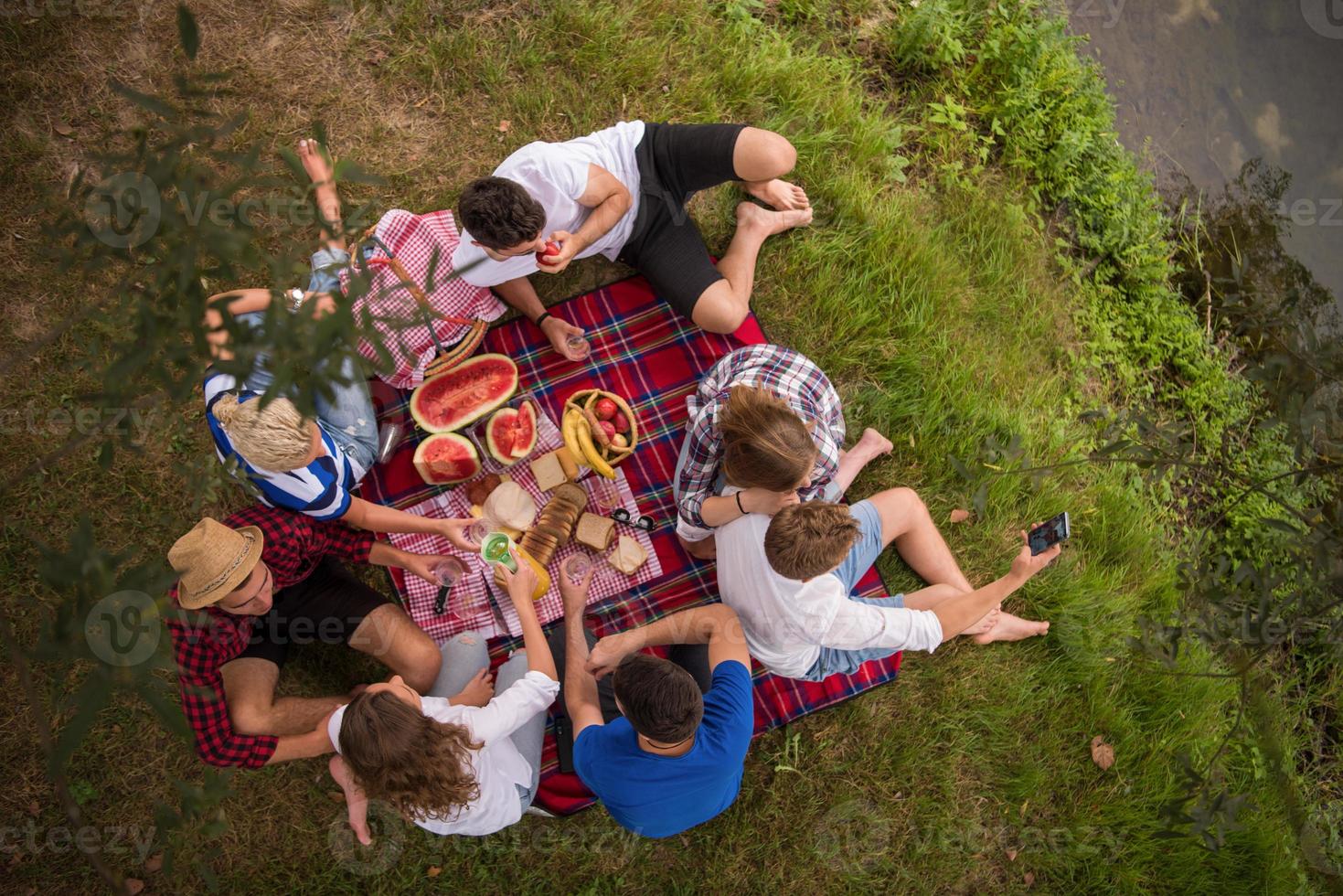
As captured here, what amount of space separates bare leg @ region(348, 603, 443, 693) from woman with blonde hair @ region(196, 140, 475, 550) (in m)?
0.48

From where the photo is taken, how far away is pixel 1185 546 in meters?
5.41

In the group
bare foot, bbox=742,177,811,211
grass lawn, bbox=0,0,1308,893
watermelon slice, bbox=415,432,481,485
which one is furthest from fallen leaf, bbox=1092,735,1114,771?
watermelon slice, bbox=415,432,481,485

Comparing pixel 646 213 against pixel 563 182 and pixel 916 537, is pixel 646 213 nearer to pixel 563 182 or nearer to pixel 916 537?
pixel 563 182

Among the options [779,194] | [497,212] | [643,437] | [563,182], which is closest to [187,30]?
[497,212]

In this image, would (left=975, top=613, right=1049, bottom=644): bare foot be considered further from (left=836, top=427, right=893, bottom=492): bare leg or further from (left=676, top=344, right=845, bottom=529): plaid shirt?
(left=676, top=344, right=845, bottom=529): plaid shirt

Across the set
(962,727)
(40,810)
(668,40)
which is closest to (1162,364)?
(962,727)

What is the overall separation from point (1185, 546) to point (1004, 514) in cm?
141

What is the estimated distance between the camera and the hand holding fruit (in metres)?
4.42

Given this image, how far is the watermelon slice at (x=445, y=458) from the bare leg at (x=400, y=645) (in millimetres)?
767

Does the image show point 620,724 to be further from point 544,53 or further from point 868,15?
point 868,15

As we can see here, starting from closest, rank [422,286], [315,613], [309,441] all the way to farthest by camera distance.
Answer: [309,441] → [315,613] → [422,286]

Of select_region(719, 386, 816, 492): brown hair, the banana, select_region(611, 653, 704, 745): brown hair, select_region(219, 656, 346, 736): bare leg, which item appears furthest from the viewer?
the banana

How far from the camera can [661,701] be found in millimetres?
3371

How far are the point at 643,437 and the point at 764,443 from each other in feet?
4.25
